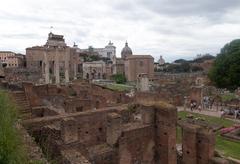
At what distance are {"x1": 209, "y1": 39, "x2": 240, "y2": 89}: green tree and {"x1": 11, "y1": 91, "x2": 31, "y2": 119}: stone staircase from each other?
1187 inches

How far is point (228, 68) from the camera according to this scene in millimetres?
38281

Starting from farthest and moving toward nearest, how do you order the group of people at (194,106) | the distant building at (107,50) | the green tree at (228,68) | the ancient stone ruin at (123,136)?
the distant building at (107,50) < the green tree at (228,68) < the group of people at (194,106) < the ancient stone ruin at (123,136)

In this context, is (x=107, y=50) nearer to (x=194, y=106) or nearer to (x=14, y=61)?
(x=14, y=61)

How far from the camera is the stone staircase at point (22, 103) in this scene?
1350 centimetres

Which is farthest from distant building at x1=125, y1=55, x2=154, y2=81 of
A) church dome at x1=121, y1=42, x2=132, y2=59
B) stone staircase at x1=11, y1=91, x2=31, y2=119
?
stone staircase at x1=11, y1=91, x2=31, y2=119

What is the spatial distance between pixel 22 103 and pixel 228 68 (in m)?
31.5

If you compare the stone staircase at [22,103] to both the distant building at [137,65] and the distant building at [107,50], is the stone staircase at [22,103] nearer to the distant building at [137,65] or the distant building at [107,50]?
the distant building at [137,65]

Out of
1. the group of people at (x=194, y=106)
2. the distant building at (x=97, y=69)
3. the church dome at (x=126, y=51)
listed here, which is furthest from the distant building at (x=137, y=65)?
the group of people at (x=194, y=106)

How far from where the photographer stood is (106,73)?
9412 cm

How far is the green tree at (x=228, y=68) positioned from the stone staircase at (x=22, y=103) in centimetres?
3016

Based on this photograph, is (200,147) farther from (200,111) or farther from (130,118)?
(200,111)

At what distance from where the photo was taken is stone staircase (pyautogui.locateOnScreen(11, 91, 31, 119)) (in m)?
13.5

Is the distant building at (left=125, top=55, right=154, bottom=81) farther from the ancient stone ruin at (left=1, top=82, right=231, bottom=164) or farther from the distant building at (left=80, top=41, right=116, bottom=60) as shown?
the distant building at (left=80, top=41, right=116, bottom=60)

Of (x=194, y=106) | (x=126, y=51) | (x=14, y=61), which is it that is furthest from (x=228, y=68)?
(x=14, y=61)
